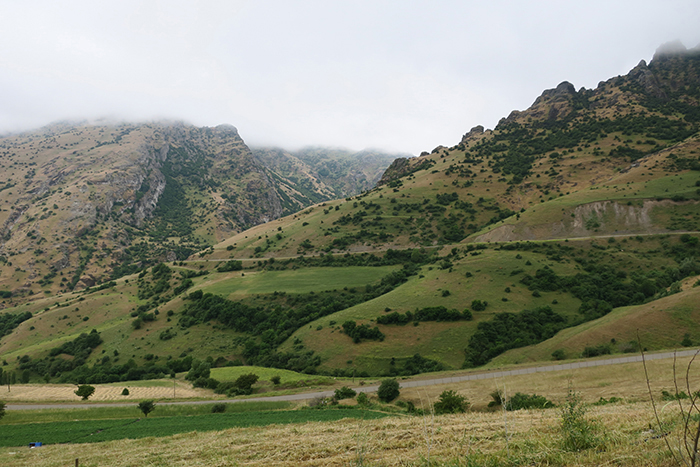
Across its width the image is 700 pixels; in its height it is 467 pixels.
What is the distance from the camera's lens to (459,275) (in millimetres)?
77000

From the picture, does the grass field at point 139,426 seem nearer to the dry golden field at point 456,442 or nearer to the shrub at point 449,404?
the dry golden field at point 456,442

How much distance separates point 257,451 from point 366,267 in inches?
3629

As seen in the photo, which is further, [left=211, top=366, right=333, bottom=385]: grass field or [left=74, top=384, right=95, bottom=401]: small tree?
[left=211, top=366, right=333, bottom=385]: grass field

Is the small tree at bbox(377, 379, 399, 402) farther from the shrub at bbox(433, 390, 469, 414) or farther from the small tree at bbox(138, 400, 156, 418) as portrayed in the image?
the small tree at bbox(138, 400, 156, 418)

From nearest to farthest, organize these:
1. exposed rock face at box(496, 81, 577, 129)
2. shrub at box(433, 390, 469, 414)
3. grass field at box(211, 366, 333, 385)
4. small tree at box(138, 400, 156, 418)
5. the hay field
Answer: the hay field, shrub at box(433, 390, 469, 414), small tree at box(138, 400, 156, 418), grass field at box(211, 366, 333, 385), exposed rock face at box(496, 81, 577, 129)

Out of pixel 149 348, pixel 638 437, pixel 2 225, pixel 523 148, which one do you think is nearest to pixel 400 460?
pixel 638 437

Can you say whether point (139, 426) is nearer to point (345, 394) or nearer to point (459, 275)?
point (345, 394)

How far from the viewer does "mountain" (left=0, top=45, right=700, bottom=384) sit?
2299 inches

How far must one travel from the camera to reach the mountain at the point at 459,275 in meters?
58.4

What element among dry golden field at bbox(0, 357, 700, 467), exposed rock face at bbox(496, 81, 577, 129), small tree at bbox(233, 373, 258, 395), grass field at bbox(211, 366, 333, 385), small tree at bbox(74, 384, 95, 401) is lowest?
grass field at bbox(211, 366, 333, 385)

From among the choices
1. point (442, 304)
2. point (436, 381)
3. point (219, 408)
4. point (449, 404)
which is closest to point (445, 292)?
point (442, 304)

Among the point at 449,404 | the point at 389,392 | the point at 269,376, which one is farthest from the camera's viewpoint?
the point at 269,376

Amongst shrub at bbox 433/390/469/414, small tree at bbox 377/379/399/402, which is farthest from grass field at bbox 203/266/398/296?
shrub at bbox 433/390/469/414

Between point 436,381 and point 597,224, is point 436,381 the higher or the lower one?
the lower one
